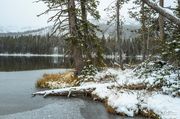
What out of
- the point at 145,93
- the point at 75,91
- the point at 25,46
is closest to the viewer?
the point at 145,93

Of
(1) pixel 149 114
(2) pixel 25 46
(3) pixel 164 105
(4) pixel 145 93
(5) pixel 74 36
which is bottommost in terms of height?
(1) pixel 149 114

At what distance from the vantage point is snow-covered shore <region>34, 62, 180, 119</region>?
12.5 meters

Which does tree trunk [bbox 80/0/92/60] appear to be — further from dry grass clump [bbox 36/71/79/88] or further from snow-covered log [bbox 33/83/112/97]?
snow-covered log [bbox 33/83/112/97]

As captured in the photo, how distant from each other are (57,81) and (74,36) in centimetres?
328

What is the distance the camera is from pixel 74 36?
21844 millimetres

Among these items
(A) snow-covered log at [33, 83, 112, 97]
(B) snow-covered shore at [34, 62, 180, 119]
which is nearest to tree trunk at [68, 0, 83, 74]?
(A) snow-covered log at [33, 83, 112, 97]

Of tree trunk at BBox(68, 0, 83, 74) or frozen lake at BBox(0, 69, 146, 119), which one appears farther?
tree trunk at BBox(68, 0, 83, 74)

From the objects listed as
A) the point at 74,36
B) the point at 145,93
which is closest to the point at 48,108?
the point at 145,93

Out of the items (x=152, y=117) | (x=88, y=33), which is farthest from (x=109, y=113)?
(x=88, y=33)

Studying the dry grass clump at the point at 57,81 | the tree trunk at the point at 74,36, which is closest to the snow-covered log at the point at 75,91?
the dry grass clump at the point at 57,81

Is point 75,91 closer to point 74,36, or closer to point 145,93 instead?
point 145,93

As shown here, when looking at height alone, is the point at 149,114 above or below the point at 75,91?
below

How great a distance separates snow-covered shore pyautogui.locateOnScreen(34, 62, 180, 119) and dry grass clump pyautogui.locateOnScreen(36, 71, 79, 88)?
3.43 metres

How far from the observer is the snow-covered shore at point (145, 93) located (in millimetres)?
12531
